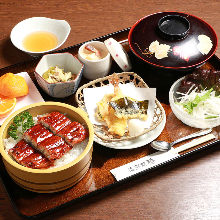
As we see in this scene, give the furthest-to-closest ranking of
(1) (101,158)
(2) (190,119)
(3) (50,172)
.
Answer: (2) (190,119) < (1) (101,158) < (3) (50,172)

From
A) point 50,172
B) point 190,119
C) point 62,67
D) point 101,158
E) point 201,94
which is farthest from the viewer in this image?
point 62,67

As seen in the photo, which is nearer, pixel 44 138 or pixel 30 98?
pixel 44 138

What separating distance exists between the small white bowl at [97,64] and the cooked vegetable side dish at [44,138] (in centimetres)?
52

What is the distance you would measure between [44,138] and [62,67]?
0.72 m

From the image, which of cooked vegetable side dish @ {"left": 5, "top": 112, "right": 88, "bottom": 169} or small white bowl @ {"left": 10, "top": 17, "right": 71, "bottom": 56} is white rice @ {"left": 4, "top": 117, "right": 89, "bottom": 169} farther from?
small white bowl @ {"left": 10, "top": 17, "right": 71, "bottom": 56}

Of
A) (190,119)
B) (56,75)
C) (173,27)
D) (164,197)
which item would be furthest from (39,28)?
(164,197)

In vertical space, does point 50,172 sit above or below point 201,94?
above

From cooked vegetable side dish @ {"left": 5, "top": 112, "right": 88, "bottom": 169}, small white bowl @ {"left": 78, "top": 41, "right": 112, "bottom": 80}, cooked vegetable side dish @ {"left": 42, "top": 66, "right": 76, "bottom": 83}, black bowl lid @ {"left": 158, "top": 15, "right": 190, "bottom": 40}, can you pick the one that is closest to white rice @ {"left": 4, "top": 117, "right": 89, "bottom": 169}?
cooked vegetable side dish @ {"left": 5, "top": 112, "right": 88, "bottom": 169}

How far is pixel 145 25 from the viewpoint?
7.76 feet

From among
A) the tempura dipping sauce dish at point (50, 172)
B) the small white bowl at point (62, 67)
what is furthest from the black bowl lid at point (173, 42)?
the tempura dipping sauce dish at point (50, 172)

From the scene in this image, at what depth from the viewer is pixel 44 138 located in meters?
1.72

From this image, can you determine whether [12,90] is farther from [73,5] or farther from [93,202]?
[73,5]

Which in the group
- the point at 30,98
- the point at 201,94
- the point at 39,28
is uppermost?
the point at 39,28

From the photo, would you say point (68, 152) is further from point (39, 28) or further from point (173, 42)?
point (39, 28)
